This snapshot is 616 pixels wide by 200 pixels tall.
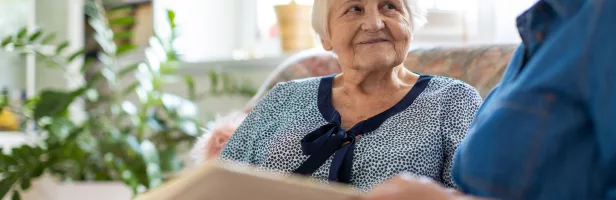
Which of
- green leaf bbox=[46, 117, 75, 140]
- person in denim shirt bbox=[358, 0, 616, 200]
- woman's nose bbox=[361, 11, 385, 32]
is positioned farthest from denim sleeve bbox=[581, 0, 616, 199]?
green leaf bbox=[46, 117, 75, 140]

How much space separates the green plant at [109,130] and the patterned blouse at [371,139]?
1011mm

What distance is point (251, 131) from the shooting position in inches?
62.9

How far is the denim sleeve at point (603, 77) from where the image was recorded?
65cm

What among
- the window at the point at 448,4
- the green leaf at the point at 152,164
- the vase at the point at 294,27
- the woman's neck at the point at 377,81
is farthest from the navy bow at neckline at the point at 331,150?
the vase at the point at 294,27

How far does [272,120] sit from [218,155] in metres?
0.20

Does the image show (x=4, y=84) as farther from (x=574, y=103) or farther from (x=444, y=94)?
(x=574, y=103)

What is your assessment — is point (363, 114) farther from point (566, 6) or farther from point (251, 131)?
point (566, 6)

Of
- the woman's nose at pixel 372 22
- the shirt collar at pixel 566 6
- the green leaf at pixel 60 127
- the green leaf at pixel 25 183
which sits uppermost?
the shirt collar at pixel 566 6

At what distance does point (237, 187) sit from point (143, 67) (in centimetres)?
218

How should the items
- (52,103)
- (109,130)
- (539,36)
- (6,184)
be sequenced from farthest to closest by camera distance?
(109,130)
(52,103)
(6,184)
(539,36)

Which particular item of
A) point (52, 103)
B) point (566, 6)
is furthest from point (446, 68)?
point (52, 103)

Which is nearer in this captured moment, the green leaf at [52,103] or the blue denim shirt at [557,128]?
the blue denim shirt at [557,128]

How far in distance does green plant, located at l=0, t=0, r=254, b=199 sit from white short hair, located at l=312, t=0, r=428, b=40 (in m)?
1.07

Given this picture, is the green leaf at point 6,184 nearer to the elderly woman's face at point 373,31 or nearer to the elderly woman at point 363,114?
the elderly woman at point 363,114
